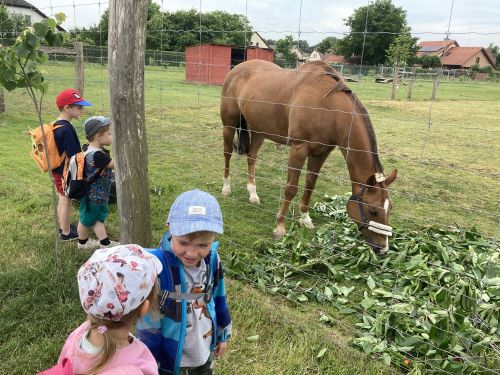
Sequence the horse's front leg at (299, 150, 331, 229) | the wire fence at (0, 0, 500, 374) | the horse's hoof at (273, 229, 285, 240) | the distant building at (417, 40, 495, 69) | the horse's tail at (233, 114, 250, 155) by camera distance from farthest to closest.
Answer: the horse's tail at (233, 114, 250, 155), the horse's front leg at (299, 150, 331, 229), the horse's hoof at (273, 229, 285, 240), the distant building at (417, 40, 495, 69), the wire fence at (0, 0, 500, 374)

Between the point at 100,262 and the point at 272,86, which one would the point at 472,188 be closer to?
the point at 272,86

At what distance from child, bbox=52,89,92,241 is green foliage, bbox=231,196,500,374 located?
6.14 feet

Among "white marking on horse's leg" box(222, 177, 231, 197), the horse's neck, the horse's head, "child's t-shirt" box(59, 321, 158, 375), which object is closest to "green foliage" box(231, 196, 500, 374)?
the horse's head

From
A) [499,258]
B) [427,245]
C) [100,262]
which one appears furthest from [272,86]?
[100,262]

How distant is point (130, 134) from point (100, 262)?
1698 mm

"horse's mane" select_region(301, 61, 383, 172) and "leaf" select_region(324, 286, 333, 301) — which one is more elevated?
"horse's mane" select_region(301, 61, 383, 172)

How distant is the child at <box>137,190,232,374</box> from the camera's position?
1657mm

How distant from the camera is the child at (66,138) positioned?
3.89 meters

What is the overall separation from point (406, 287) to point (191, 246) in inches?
93.4

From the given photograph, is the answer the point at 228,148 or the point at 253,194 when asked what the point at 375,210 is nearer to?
the point at 253,194

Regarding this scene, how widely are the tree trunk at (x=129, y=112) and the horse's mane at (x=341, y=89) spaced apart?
2160 millimetres

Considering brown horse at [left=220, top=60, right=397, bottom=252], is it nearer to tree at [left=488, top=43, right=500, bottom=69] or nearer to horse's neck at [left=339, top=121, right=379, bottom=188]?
horse's neck at [left=339, top=121, right=379, bottom=188]

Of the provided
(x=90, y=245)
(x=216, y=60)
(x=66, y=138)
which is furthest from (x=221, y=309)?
(x=216, y=60)

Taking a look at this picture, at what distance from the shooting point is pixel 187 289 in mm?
1745
